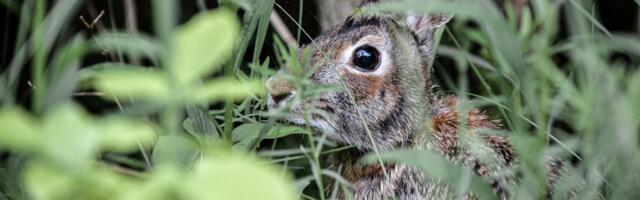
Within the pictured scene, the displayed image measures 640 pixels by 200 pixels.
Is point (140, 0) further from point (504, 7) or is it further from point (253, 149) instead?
point (253, 149)

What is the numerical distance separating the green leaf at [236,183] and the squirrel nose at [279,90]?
1760 millimetres

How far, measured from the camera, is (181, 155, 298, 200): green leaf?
91 cm

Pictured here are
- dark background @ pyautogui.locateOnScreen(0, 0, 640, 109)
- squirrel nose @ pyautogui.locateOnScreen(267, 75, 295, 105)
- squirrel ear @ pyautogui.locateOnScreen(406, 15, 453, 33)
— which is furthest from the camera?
dark background @ pyautogui.locateOnScreen(0, 0, 640, 109)

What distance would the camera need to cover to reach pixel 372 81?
3.08m

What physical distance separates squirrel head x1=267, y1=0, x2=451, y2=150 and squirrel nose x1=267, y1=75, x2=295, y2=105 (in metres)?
0.24

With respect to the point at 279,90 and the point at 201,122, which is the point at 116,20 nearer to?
the point at 279,90

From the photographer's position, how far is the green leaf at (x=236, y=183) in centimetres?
91

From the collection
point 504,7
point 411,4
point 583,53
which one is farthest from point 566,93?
point 504,7

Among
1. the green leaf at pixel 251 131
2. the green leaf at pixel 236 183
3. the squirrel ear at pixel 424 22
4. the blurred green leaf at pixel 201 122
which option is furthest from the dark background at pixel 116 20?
the green leaf at pixel 236 183

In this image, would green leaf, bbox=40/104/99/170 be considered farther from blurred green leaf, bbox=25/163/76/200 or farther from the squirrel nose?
the squirrel nose

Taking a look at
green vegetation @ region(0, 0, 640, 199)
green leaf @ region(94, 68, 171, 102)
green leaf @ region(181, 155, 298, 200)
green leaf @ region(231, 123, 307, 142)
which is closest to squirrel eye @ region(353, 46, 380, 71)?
green vegetation @ region(0, 0, 640, 199)

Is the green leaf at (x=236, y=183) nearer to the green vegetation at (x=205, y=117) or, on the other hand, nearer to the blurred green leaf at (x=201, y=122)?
the green vegetation at (x=205, y=117)

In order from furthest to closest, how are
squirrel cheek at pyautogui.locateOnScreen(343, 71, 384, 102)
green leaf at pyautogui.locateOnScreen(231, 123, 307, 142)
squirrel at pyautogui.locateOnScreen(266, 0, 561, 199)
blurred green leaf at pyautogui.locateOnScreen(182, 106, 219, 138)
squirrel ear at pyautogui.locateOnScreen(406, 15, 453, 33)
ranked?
squirrel ear at pyautogui.locateOnScreen(406, 15, 453, 33)
squirrel cheek at pyautogui.locateOnScreen(343, 71, 384, 102)
squirrel at pyautogui.locateOnScreen(266, 0, 561, 199)
green leaf at pyautogui.locateOnScreen(231, 123, 307, 142)
blurred green leaf at pyautogui.locateOnScreen(182, 106, 219, 138)

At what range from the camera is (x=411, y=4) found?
1.82 metres
